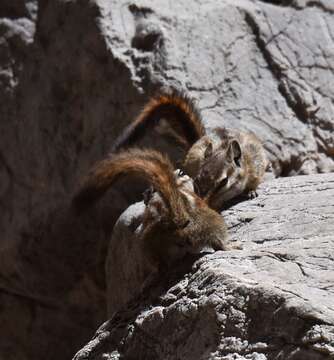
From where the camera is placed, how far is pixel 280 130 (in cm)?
799

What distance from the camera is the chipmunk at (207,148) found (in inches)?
262

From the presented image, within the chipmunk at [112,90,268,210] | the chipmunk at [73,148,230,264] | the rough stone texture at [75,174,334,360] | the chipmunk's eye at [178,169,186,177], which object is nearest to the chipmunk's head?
the chipmunk at [112,90,268,210]

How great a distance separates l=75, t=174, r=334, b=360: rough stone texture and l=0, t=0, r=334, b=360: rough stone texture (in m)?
2.37

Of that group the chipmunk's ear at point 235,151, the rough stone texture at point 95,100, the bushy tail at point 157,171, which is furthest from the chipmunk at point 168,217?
the rough stone texture at point 95,100

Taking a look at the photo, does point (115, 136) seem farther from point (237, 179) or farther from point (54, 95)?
point (237, 179)

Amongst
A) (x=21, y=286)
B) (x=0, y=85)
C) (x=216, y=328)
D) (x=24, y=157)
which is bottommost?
(x=21, y=286)

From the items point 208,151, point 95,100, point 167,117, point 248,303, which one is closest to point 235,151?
point 208,151

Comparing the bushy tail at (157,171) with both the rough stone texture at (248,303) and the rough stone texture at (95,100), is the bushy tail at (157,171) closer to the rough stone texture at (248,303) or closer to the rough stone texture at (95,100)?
the rough stone texture at (248,303)

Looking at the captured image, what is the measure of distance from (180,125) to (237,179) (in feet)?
3.11

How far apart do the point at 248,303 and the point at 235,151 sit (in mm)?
3023

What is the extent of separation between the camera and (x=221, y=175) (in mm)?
6684

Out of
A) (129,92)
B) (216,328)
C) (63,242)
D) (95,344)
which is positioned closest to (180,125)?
(129,92)

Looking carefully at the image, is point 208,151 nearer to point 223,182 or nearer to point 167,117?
point 223,182

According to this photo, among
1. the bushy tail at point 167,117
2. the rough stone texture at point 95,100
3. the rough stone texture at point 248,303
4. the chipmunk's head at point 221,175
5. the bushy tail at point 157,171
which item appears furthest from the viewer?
the rough stone texture at point 95,100
